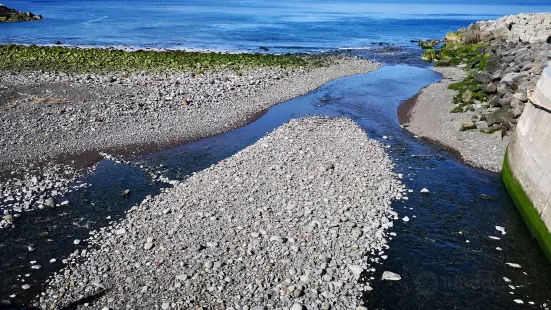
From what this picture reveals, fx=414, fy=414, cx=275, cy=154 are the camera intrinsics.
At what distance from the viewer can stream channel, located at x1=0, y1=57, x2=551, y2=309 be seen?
11.4m

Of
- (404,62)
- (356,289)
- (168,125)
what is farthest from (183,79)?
(404,62)

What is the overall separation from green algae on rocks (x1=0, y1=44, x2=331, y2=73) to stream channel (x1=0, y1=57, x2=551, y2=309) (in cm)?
1917

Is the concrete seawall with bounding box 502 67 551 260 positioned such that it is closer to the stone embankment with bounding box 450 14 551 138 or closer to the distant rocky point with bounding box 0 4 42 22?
the stone embankment with bounding box 450 14 551 138

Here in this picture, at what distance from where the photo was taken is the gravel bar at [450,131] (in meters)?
21.0

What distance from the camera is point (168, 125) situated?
24062 millimetres

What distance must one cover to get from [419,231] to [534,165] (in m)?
5.56

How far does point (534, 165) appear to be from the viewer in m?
15.8

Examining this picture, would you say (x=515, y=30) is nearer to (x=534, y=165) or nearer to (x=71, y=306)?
(x=534, y=165)

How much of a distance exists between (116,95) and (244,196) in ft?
56.3

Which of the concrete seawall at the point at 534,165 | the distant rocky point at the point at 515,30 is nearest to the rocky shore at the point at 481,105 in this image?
the distant rocky point at the point at 515,30

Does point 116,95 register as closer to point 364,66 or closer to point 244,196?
point 244,196

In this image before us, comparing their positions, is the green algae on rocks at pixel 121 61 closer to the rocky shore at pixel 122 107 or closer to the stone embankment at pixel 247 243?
Result: the rocky shore at pixel 122 107

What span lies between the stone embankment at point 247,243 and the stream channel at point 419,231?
730mm

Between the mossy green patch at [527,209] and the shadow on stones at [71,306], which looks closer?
the shadow on stones at [71,306]
